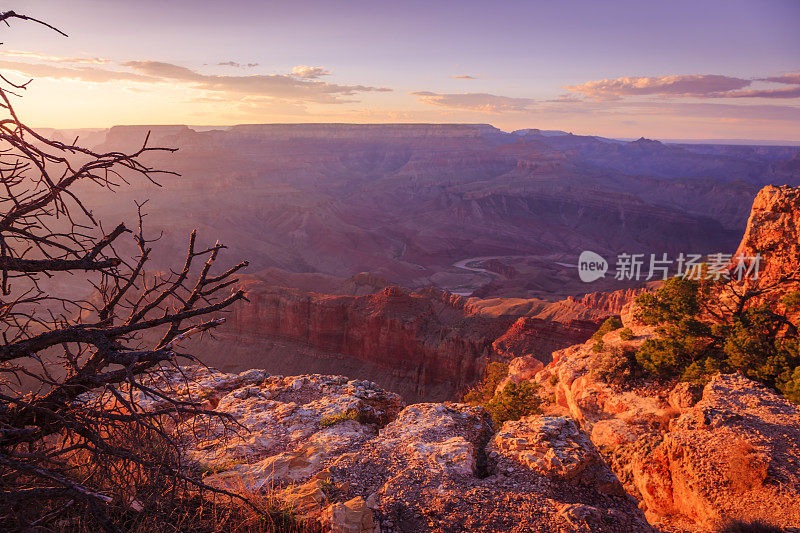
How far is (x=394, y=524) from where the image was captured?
232 inches

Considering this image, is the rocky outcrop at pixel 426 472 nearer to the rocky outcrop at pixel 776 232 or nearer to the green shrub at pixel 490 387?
the green shrub at pixel 490 387

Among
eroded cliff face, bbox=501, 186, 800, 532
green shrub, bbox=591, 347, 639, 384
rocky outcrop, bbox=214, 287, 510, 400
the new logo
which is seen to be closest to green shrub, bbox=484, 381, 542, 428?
eroded cliff face, bbox=501, 186, 800, 532

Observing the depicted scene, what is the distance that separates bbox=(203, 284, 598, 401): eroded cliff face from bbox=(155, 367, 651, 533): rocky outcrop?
76.6 ft

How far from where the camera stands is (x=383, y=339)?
124ft

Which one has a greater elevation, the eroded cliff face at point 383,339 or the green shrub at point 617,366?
the green shrub at point 617,366

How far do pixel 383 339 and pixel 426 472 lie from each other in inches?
1212

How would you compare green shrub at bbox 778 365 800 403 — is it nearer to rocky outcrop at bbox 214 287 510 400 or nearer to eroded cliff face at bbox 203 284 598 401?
eroded cliff face at bbox 203 284 598 401

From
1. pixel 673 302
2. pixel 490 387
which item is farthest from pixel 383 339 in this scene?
pixel 673 302

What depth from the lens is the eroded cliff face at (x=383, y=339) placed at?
1321 inches

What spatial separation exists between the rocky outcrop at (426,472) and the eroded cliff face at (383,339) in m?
23.3

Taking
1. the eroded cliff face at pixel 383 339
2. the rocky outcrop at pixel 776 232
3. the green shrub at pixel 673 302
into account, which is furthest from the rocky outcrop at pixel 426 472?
the eroded cliff face at pixel 383 339

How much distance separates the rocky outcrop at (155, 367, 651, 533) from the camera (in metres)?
5.99

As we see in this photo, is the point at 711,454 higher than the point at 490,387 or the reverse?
higher

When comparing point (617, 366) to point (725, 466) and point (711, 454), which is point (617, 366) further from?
point (725, 466)
